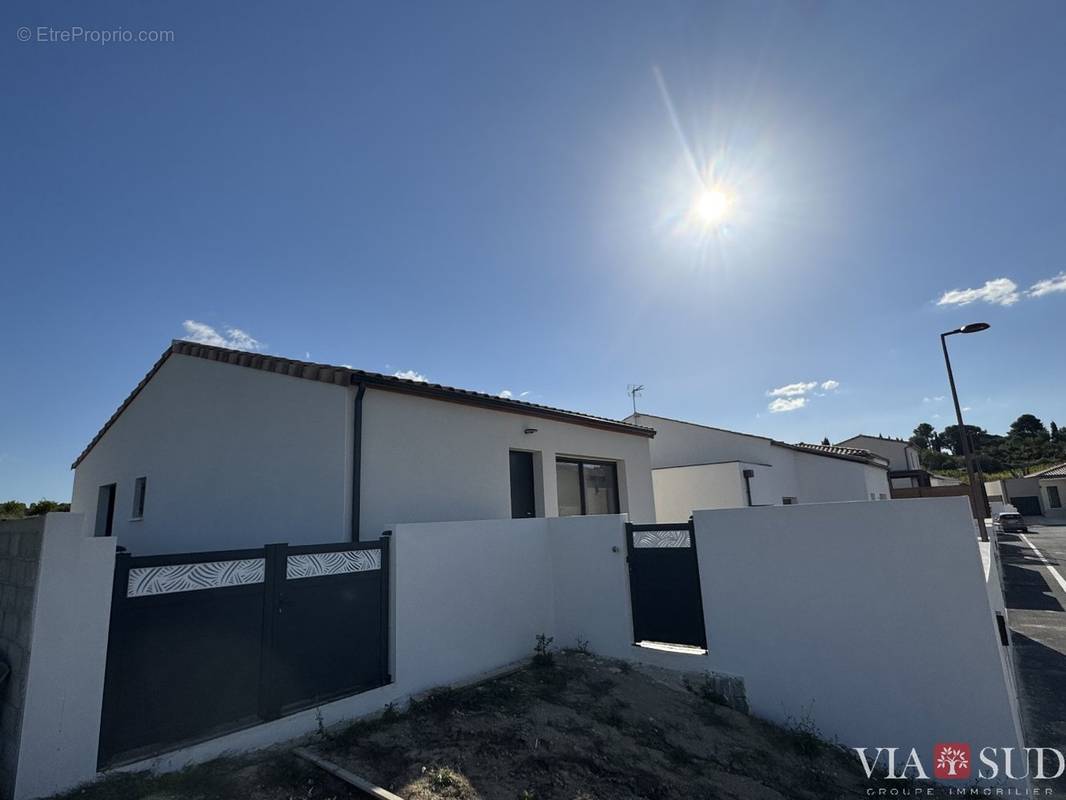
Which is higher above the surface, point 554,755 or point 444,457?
point 444,457

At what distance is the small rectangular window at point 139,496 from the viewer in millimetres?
10680

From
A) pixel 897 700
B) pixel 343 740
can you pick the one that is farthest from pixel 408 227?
pixel 897 700

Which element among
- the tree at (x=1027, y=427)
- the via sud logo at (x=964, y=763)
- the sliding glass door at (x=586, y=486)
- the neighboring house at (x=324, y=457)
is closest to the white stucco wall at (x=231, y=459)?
the neighboring house at (x=324, y=457)

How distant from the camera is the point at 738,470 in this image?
50.8 feet

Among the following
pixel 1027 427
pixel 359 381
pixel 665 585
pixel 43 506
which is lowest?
pixel 665 585

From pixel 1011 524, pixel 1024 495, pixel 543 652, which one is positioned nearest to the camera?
pixel 543 652

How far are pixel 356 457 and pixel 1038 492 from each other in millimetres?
62114

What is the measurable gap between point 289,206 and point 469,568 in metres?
6.83

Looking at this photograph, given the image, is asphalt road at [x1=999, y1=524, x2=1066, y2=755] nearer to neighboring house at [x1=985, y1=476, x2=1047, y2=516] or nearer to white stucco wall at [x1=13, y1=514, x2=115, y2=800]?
white stucco wall at [x1=13, y1=514, x2=115, y2=800]

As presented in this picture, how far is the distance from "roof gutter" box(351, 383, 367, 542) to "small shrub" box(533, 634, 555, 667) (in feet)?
10.1

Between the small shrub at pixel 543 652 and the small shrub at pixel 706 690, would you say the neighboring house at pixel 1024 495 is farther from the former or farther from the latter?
the small shrub at pixel 543 652

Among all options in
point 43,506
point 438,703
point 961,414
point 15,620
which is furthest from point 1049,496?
point 43,506

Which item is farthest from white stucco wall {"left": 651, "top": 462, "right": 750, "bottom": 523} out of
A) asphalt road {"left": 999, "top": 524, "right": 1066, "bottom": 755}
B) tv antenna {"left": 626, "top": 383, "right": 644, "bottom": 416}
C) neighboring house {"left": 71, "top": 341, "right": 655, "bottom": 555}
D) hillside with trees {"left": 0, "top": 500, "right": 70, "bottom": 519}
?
hillside with trees {"left": 0, "top": 500, "right": 70, "bottom": 519}

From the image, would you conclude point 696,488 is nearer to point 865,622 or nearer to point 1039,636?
point 1039,636
